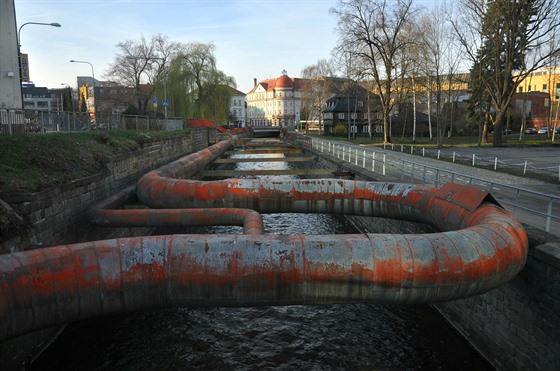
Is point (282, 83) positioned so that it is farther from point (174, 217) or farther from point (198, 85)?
point (174, 217)

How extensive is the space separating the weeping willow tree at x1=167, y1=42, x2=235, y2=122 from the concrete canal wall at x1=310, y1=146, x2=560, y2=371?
47930 mm

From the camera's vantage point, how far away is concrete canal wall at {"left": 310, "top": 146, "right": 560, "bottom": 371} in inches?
230

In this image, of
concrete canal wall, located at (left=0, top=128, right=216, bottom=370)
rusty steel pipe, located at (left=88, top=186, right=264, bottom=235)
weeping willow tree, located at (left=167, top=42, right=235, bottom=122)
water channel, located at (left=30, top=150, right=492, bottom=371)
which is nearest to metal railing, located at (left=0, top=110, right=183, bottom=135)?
concrete canal wall, located at (left=0, top=128, right=216, bottom=370)

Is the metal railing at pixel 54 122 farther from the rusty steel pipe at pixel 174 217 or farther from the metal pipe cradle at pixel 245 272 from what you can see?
the metal pipe cradle at pixel 245 272

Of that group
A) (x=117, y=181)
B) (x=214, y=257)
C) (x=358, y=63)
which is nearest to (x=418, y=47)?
(x=358, y=63)

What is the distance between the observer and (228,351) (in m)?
7.61

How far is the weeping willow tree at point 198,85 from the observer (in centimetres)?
5012

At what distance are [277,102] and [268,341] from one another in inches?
5802

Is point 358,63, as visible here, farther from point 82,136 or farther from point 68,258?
point 68,258

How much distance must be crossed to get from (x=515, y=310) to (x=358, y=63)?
45188 millimetres

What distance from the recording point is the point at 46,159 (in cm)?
1005

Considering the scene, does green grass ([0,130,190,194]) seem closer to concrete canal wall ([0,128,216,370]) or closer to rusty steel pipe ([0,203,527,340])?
concrete canal wall ([0,128,216,370])

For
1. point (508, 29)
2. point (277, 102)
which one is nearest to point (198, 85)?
point (508, 29)

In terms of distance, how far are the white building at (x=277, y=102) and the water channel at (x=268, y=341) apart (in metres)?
138
